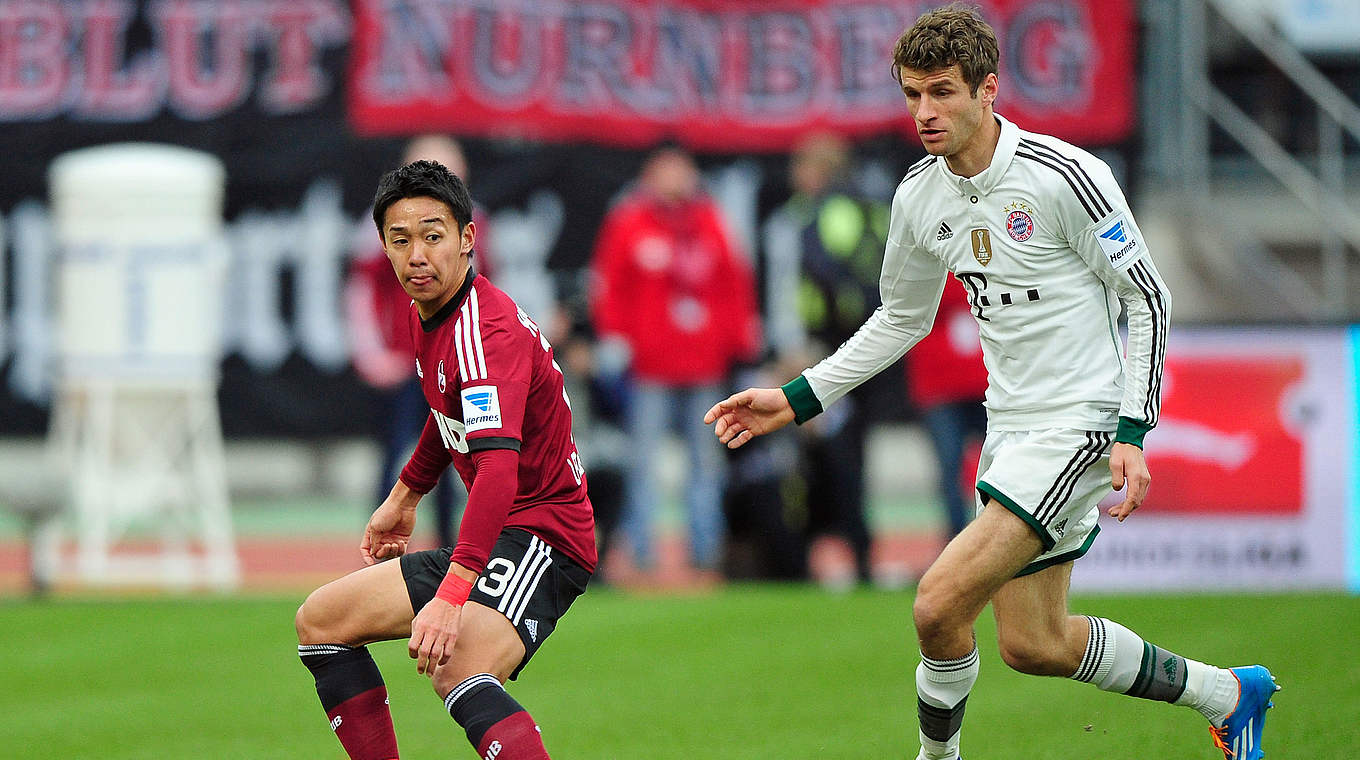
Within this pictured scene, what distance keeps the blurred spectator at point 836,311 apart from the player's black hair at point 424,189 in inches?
252

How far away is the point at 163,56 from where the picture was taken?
13523 millimetres

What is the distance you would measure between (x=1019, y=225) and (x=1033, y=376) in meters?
0.46

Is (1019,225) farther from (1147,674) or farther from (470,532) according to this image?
(470,532)

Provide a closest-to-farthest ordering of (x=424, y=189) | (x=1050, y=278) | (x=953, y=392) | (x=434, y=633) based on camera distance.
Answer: (x=434, y=633), (x=424, y=189), (x=1050, y=278), (x=953, y=392)

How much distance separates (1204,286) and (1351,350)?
10.8 feet

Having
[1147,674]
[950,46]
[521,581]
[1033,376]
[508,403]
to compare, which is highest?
[950,46]

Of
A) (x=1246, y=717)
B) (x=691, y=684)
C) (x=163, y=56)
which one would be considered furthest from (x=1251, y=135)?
(x=1246, y=717)

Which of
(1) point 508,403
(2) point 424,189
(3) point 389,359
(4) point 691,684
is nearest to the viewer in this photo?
(1) point 508,403

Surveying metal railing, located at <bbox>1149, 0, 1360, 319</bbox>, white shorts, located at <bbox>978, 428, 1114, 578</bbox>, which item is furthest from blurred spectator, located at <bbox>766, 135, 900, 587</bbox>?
white shorts, located at <bbox>978, 428, 1114, 578</bbox>

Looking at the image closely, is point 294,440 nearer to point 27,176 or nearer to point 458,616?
point 27,176

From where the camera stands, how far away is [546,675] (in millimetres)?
8336

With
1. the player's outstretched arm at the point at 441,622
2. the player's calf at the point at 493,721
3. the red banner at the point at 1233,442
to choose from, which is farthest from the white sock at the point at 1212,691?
the red banner at the point at 1233,442

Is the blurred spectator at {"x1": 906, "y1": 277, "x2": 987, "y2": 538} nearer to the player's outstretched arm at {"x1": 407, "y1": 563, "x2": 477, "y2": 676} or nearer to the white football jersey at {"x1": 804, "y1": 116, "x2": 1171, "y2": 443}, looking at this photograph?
the white football jersey at {"x1": 804, "y1": 116, "x2": 1171, "y2": 443}

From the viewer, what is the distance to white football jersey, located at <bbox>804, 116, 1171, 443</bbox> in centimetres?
498
